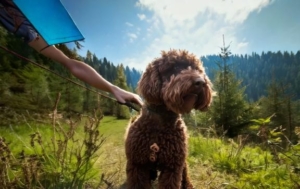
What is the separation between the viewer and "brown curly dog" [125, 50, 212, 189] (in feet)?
8.87

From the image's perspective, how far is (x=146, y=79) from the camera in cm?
304

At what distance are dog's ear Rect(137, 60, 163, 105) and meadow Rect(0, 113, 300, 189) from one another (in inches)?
27.0

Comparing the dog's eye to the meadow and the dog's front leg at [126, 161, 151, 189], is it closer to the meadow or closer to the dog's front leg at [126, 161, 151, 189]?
the meadow

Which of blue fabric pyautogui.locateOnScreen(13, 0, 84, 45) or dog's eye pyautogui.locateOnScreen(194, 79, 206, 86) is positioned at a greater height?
blue fabric pyautogui.locateOnScreen(13, 0, 84, 45)

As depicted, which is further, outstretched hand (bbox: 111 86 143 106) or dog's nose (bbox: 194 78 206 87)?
outstretched hand (bbox: 111 86 143 106)

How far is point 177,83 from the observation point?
106 inches

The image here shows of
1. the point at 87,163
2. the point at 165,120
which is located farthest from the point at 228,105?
the point at 87,163

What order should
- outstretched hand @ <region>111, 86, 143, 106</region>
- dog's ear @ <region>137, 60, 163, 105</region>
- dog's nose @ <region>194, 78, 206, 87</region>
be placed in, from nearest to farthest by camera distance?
dog's nose @ <region>194, 78, 206, 87</region>, outstretched hand @ <region>111, 86, 143, 106</region>, dog's ear @ <region>137, 60, 163, 105</region>

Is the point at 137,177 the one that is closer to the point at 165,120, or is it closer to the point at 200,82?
the point at 165,120

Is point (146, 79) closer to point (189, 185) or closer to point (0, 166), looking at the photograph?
point (189, 185)

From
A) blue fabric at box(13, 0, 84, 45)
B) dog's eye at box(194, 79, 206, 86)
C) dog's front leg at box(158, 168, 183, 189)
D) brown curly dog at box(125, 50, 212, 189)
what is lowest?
dog's front leg at box(158, 168, 183, 189)

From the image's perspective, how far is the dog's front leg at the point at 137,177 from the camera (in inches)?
109

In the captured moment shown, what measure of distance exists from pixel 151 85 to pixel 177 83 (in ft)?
1.22

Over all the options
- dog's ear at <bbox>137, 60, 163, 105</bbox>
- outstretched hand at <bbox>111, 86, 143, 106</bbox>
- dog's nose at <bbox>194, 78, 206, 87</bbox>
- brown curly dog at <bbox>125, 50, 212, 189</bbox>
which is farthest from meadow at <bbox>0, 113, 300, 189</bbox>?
dog's nose at <bbox>194, 78, 206, 87</bbox>
